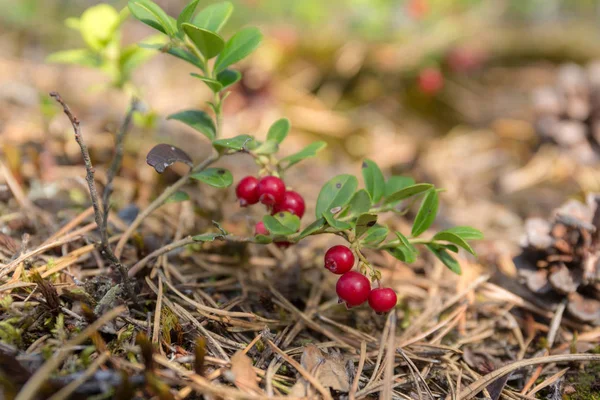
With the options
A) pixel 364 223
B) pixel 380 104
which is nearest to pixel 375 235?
pixel 364 223

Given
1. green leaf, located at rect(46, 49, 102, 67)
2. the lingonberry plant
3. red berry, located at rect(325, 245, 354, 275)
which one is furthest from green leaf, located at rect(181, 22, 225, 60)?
green leaf, located at rect(46, 49, 102, 67)

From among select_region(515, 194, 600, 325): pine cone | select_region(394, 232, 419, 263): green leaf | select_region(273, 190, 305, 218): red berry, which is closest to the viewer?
select_region(394, 232, 419, 263): green leaf

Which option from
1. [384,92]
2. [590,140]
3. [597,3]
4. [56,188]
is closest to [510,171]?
[590,140]

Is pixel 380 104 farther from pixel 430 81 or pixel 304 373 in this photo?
pixel 304 373

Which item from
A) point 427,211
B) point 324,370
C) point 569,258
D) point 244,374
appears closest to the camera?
point 244,374

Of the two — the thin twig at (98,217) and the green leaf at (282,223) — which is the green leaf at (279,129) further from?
the thin twig at (98,217)

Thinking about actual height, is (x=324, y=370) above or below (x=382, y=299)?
below

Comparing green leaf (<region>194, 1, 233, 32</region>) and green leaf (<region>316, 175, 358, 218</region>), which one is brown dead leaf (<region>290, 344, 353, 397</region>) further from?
green leaf (<region>194, 1, 233, 32</region>)
